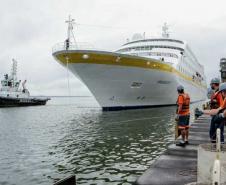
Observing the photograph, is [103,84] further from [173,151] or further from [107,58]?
[173,151]

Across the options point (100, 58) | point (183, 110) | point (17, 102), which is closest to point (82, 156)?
point (183, 110)

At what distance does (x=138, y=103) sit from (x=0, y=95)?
34.3 m

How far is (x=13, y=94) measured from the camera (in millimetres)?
61000

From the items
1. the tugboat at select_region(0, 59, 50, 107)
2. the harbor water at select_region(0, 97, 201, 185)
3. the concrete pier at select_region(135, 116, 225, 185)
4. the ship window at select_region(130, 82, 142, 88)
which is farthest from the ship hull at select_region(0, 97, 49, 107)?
the concrete pier at select_region(135, 116, 225, 185)

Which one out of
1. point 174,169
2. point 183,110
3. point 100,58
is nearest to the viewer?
point 174,169

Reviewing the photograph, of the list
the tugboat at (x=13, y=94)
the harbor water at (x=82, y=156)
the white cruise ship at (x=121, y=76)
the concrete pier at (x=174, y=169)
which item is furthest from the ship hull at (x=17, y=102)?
the concrete pier at (x=174, y=169)

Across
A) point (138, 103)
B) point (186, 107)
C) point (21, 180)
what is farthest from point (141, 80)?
point (21, 180)

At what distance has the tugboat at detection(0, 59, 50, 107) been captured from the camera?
186 feet

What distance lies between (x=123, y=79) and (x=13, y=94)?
36.6m

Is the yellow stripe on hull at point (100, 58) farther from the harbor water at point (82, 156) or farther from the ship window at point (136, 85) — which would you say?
the harbor water at point (82, 156)

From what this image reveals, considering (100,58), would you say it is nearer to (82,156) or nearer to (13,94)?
(82,156)

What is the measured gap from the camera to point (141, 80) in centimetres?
3156

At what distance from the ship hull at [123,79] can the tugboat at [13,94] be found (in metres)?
29.3

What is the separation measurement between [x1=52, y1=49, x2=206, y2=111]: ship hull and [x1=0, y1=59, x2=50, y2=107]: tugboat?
2933 cm
